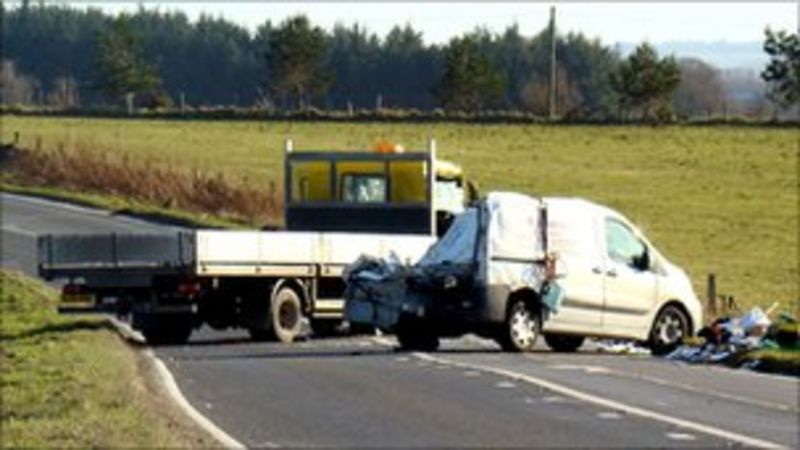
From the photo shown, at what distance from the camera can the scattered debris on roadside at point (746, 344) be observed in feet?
77.9

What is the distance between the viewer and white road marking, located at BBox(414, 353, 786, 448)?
15.8m

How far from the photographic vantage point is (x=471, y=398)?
60.8ft

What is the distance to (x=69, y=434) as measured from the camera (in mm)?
14836

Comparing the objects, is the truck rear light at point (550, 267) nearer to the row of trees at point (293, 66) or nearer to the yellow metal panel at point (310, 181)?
the yellow metal panel at point (310, 181)

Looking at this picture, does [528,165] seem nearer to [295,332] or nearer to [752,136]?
[752,136]

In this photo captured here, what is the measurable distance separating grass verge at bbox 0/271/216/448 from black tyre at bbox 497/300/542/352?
4247mm

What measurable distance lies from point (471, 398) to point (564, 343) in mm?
7843

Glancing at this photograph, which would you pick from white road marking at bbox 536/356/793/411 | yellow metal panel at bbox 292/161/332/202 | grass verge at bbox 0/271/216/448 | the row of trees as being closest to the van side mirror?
white road marking at bbox 536/356/793/411

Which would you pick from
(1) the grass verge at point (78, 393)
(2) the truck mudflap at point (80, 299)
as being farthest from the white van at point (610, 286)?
(2) the truck mudflap at point (80, 299)

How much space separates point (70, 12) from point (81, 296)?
17560 cm

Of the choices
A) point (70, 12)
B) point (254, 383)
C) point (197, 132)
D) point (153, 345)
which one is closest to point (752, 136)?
point (197, 132)

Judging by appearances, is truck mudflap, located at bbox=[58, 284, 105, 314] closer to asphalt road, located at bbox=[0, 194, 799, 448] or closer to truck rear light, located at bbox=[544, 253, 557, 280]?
asphalt road, located at bbox=[0, 194, 799, 448]

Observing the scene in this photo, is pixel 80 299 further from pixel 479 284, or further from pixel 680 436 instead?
pixel 680 436

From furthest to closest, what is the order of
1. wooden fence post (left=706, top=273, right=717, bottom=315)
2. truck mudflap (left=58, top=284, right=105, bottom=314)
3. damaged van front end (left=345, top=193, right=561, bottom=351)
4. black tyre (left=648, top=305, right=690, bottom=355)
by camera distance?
wooden fence post (left=706, top=273, right=717, bottom=315) → black tyre (left=648, top=305, right=690, bottom=355) → truck mudflap (left=58, top=284, right=105, bottom=314) → damaged van front end (left=345, top=193, right=561, bottom=351)
